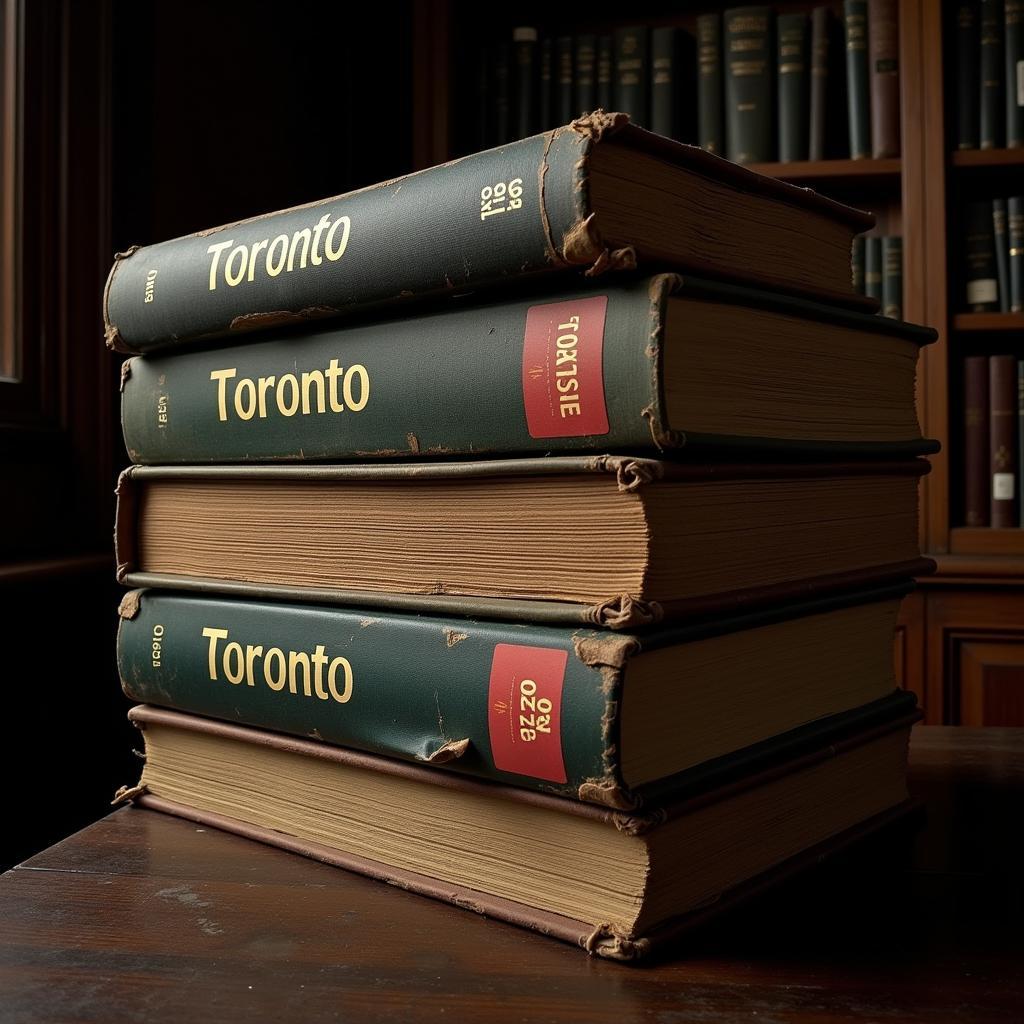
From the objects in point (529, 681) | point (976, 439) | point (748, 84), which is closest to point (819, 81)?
→ point (748, 84)

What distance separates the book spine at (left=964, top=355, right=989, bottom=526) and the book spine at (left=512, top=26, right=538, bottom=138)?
85cm

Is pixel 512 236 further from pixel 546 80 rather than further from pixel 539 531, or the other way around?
pixel 546 80

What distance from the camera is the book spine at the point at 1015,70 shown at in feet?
5.74

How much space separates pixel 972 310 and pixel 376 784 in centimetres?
163

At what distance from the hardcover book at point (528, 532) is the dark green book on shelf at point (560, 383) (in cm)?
1

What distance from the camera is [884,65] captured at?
1802 millimetres

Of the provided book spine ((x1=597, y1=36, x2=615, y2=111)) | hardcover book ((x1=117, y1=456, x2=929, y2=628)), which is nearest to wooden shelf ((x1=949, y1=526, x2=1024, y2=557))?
book spine ((x1=597, y1=36, x2=615, y2=111))

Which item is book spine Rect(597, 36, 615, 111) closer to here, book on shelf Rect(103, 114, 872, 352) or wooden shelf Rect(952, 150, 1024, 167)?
wooden shelf Rect(952, 150, 1024, 167)

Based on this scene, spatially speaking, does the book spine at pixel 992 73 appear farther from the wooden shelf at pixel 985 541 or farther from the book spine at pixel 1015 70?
the wooden shelf at pixel 985 541

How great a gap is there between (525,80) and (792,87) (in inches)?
18.0

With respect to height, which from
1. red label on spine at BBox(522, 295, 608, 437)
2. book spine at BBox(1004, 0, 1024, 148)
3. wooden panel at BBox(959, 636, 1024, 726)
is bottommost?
wooden panel at BBox(959, 636, 1024, 726)

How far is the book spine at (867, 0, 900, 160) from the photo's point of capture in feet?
5.90

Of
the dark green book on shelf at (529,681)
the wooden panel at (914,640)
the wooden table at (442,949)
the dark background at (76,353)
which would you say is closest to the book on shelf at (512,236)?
the dark green book on shelf at (529,681)

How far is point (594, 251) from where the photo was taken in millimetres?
427
